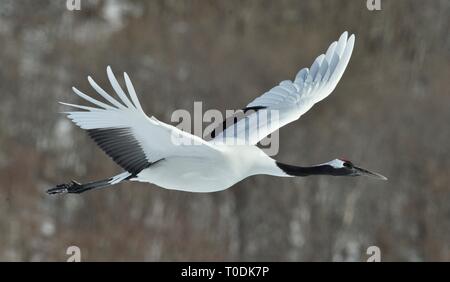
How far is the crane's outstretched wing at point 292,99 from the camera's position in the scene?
6758 millimetres

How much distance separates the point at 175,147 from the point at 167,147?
0.04m

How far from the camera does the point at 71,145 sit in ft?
40.7

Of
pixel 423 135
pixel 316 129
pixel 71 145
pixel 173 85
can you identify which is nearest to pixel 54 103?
pixel 71 145

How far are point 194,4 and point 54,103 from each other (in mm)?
2048

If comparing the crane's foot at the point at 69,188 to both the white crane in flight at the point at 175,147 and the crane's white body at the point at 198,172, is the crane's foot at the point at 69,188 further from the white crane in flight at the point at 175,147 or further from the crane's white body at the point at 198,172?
the crane's white body at the point at 198,172

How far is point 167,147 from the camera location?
5945mm
